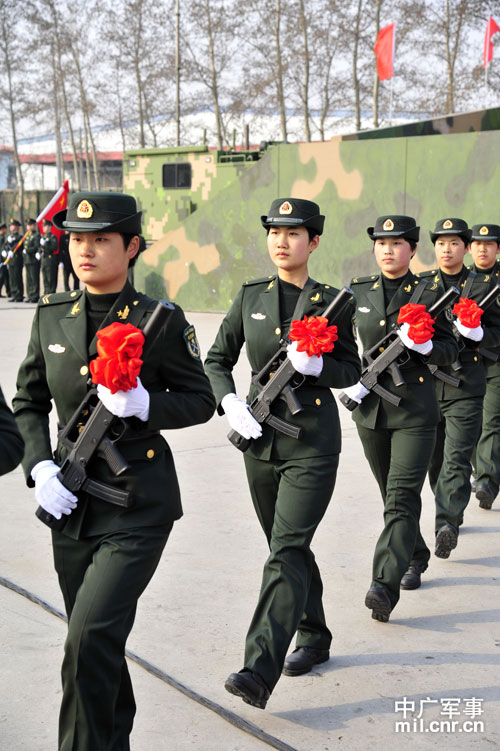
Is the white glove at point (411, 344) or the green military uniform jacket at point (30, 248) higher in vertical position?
the white glove at point (411, 344)

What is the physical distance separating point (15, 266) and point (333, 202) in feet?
32.3

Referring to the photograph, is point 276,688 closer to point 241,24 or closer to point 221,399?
point 221,399

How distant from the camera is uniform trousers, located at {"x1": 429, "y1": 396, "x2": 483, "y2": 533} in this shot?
6090 mm

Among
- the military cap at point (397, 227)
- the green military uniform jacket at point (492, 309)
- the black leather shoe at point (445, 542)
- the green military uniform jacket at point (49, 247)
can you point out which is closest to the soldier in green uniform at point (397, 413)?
the military cap at point (397, 227)

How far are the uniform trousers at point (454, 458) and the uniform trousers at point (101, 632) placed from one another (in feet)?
10.5

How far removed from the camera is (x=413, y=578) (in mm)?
5457

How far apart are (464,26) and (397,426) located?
31609 mm

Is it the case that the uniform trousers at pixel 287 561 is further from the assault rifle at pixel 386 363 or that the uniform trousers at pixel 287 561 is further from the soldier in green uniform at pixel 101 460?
the assault rifle at pixel 386 363

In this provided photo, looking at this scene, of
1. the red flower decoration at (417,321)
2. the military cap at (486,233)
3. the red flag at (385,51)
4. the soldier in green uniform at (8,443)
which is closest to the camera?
the soldier in green uniform at (8,443)

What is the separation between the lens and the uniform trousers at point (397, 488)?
494 centimetres

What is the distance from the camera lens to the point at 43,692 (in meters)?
4.02

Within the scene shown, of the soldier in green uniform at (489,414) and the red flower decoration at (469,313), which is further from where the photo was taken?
the soldier in green uniform at (489,414)

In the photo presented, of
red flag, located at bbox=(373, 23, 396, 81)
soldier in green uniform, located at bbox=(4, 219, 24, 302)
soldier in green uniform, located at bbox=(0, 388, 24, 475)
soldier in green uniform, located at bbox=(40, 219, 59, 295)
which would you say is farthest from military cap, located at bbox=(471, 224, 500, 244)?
red flag, located at bbox=(373, 23, 396, 81)

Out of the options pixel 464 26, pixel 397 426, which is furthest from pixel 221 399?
pixel 464 26
